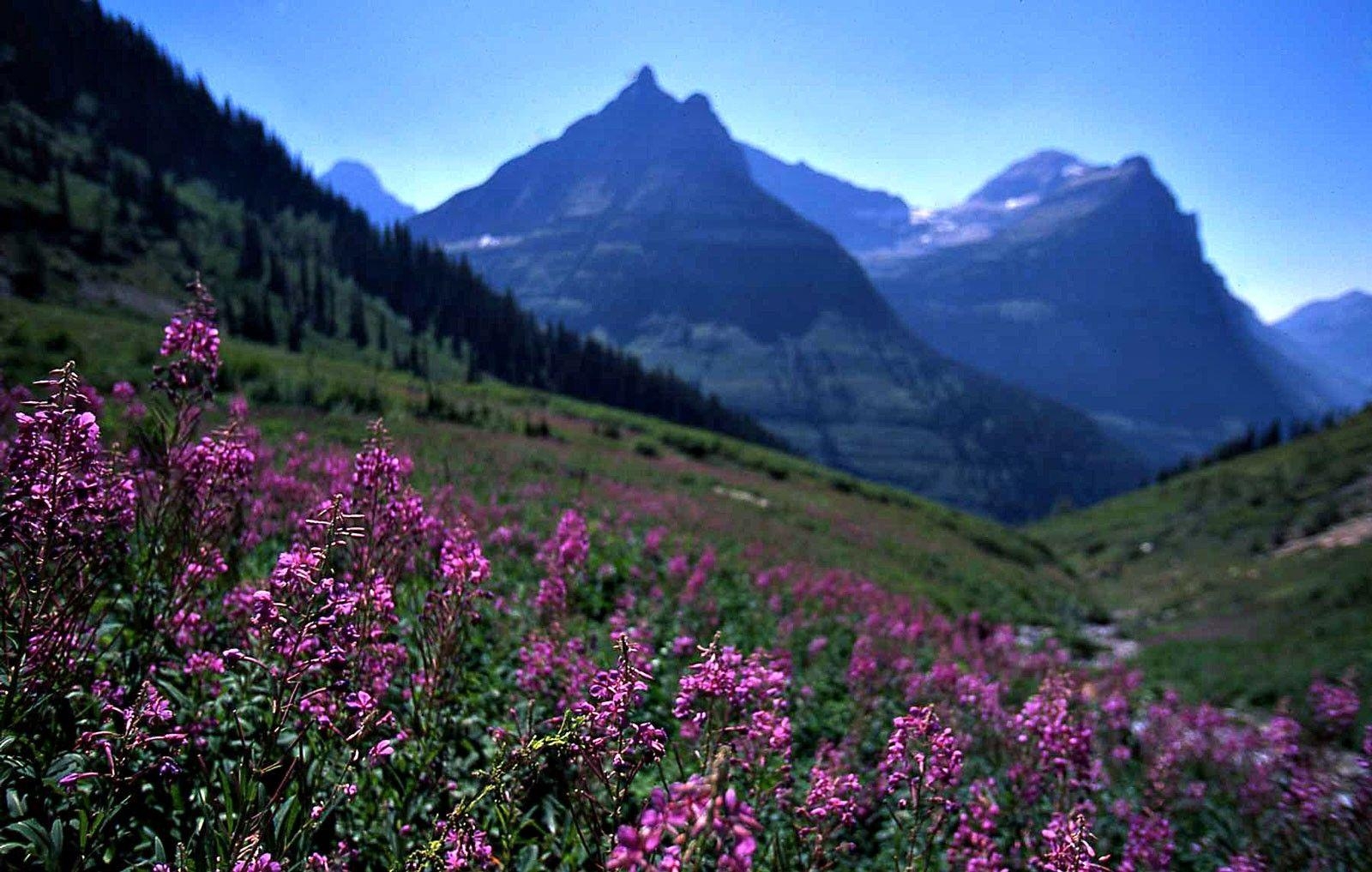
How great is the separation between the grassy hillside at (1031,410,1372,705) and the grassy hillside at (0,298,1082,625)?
6.29 metres

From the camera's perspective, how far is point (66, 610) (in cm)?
266

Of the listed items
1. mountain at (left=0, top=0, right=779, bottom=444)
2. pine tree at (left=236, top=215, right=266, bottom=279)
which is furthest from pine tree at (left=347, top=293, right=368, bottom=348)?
pine tree at (left=236, top=215, right=266, bottom=279)

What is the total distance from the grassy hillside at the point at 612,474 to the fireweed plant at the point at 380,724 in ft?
12.8

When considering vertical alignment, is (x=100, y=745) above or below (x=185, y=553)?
below

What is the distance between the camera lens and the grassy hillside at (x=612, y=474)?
2083 centimetres

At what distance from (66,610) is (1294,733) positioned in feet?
33.1

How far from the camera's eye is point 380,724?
113 inches

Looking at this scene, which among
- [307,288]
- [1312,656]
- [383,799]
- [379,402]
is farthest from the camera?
[307,288]

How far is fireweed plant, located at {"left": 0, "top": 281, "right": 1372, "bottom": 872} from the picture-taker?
2.45 metres

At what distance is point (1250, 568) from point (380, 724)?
5823 centimetres

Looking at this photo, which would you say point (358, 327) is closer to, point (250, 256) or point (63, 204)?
point (250, 256)

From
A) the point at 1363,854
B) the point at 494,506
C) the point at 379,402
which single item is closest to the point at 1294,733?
the point at 1363,854

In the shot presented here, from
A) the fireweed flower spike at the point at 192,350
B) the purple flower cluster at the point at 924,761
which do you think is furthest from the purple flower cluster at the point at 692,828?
the fireweed flower spike at the point at 192,350

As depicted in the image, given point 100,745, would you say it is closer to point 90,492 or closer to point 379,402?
point 90,492
